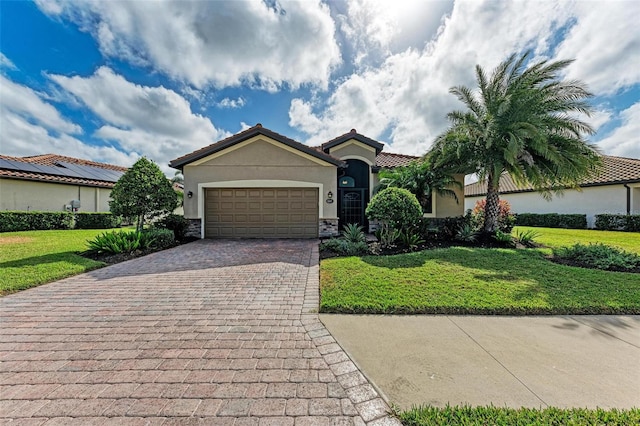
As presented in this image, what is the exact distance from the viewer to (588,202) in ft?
57.4

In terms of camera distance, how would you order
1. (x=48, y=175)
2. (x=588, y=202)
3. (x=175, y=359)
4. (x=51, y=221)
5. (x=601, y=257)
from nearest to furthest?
1. (x=175, y=359)
2. (x=601, y=257)
3. (x=51, y=221)
4. (x=48, y=175)
5. (x=588, y=202)

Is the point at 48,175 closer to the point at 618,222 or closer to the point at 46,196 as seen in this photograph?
the point at 46,196

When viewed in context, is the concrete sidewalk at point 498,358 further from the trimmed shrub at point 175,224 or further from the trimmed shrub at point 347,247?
the trimmed shrub at point 175,224

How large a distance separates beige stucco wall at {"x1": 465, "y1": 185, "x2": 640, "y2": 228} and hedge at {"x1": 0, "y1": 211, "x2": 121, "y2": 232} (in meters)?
28.2

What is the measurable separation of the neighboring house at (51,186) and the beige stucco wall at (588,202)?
30663 millimetres

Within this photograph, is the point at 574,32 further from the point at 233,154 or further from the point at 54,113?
the point at 54,113

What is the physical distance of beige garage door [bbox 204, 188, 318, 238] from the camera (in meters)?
12.5

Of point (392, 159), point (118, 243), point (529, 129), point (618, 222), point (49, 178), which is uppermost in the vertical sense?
point (392, 159)

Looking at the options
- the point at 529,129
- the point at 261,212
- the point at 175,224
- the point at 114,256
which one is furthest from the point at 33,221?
the point at 529,129

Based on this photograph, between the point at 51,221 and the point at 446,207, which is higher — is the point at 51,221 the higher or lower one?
the lower one

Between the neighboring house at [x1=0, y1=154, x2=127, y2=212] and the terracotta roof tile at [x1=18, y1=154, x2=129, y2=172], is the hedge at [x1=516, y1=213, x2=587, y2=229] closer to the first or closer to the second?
the neighboring house at [x1=0, y1=154, x2=127, y2=212]

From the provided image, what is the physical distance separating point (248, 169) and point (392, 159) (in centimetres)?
997

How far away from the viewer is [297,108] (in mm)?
15492

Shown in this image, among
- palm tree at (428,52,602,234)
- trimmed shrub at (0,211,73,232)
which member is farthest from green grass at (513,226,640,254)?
trimmed shrub at (0,211,73,232)
